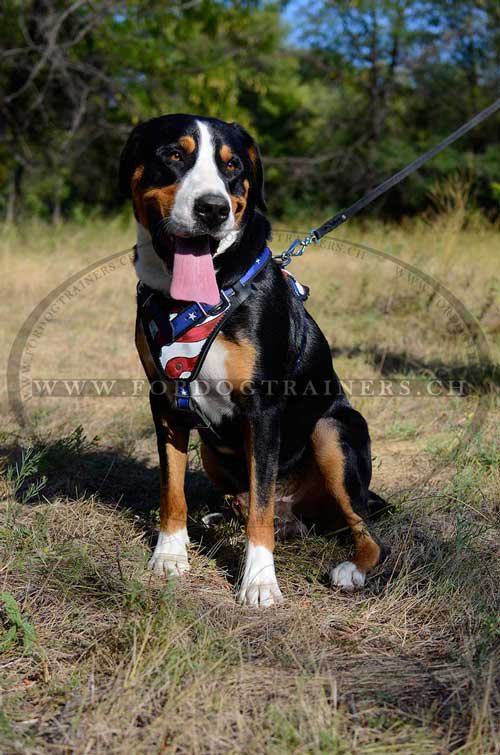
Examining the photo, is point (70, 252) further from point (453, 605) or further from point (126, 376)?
point (453, 605)

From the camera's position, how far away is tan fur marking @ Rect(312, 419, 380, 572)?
2.70m

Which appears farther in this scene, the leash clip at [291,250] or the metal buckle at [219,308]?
the leash clip at [291,250]

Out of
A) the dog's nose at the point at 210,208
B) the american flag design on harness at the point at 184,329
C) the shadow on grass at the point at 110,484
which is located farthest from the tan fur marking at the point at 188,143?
the shadow on grass at the point at 110,484

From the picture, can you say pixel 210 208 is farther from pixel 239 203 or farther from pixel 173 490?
pixel 173 490

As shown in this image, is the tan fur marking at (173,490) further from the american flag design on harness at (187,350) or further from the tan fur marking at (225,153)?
the tan fur marking at (225,153)

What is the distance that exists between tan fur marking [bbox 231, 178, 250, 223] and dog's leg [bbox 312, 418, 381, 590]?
2.89ft

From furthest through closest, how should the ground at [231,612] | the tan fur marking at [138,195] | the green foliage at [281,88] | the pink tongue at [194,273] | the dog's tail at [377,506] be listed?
the green foliage at [281,88] < the dog's tail at [377,506] < the tan fur marking at [138,195] < the pink tongue at [194,273] < the ground at [231,612]

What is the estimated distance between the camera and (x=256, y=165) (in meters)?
2.86


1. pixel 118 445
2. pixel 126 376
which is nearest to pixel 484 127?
pixel 126 376

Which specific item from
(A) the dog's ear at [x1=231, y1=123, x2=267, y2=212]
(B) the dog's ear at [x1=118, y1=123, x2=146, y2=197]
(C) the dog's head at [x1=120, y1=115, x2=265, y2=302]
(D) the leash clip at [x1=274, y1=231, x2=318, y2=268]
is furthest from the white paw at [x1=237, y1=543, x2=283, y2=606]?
(B) the dog's ear at [x1=118, y1=123, x2=146, y2=197]

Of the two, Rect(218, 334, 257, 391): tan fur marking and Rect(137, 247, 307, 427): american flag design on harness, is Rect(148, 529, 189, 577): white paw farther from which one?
Rect(218, 334, 257, 391): tan fur marking

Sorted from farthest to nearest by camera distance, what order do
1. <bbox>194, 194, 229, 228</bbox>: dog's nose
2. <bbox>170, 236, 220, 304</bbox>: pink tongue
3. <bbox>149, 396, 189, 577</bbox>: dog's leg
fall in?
<bbox>149, 396, 189, 577</bbox>: dog's leg, <bbox>170, 236, 220, 304</bbox>: pink tongue, <bbox>194, 194, 229, 228</bbox>: dog's nose

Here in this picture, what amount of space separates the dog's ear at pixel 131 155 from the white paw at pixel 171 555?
1.34 metres

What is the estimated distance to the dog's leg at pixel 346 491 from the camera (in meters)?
2.67
